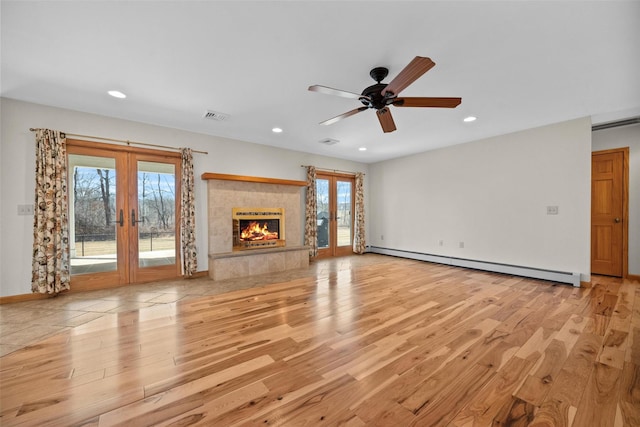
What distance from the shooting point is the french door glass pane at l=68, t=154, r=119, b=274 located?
3.80 metres

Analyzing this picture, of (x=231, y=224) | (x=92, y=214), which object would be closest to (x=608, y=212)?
(x=231, y=224)

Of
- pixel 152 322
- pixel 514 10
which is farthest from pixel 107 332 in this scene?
pixel 514 10

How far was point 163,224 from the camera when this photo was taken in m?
4.45

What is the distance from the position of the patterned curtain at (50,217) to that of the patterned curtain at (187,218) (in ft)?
4.85

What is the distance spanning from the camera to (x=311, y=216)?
6.05 meters

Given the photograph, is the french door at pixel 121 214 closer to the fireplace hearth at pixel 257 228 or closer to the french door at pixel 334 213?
the fireplace hearth at pixel 257 228

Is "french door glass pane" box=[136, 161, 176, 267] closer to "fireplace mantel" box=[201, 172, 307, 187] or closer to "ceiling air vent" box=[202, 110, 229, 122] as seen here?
"fireplace mantel" box=[201, 172, 307, 187]

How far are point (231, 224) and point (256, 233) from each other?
0.56m

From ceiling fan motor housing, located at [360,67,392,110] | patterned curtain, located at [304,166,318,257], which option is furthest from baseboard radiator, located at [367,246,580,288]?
ceiling fan motor housing, located at [360,67,392,110]

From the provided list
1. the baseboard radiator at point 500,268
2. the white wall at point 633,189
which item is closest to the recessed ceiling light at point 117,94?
the baseboard radiator at point 500,268

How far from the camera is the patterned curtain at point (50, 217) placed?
3.40 meters

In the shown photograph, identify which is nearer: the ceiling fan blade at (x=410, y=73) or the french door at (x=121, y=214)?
the ceiling fan blade at (x=410, y=73)

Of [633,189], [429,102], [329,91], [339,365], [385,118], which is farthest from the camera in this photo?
[633,189]

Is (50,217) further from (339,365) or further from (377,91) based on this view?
(377,91)
